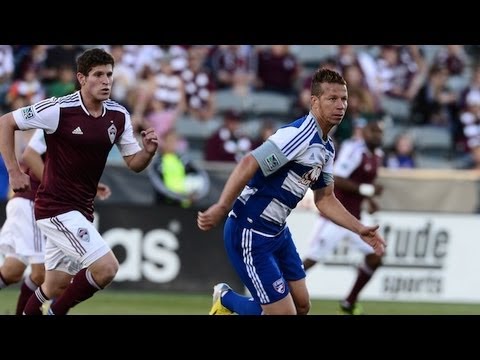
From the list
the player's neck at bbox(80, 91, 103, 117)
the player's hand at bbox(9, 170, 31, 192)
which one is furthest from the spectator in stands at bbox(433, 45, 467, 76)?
the player's hand at bbox(9, 170, 31, 192)

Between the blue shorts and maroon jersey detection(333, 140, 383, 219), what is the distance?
14.5 ft

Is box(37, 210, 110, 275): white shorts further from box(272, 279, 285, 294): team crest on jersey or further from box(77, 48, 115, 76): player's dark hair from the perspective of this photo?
box(272, 279, 285, 294): team crest on jersey

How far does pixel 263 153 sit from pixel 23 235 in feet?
11.2

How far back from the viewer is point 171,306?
43.6 ft

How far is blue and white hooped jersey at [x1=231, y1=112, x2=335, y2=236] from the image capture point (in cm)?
814

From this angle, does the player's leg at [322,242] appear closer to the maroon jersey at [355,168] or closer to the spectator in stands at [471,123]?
the maroon jersey at [355,168]

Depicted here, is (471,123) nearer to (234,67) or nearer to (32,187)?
(234,67)

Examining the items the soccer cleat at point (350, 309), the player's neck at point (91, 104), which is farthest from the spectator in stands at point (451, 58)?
the player's neck at point (91, 104)

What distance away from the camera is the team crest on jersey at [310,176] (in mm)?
8367
